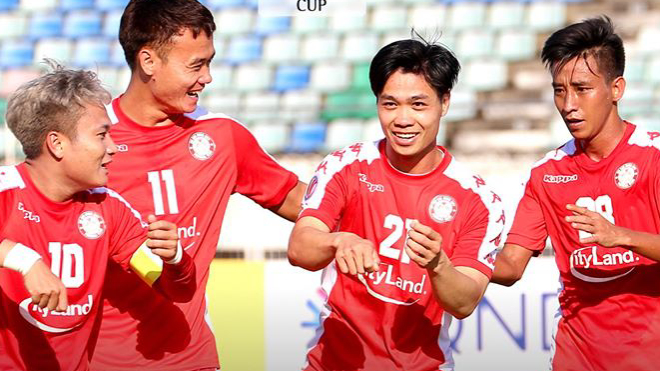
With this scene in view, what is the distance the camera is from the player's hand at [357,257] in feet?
10.9

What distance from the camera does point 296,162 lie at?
9.78m

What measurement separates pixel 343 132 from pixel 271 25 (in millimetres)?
2469

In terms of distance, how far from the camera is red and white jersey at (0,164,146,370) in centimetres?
372

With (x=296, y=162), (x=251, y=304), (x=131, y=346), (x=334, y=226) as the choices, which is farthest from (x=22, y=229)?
(x=296, y=162)

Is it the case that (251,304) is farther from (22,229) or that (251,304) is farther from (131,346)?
(22,229)

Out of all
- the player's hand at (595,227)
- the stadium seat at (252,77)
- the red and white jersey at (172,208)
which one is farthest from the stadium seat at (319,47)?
the player's hand at (595,227)

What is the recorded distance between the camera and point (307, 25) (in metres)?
12.6

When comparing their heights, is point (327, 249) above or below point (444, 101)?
below

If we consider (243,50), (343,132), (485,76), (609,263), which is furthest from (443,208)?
(243,50)

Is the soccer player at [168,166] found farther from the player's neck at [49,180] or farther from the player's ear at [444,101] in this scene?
the player's ear at [444,101]

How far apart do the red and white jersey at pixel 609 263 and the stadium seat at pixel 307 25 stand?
8413 mm

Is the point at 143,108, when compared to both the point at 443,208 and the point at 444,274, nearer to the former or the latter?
the point at 443,208

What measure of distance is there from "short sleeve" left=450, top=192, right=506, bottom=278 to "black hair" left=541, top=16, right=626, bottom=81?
0.65 metres

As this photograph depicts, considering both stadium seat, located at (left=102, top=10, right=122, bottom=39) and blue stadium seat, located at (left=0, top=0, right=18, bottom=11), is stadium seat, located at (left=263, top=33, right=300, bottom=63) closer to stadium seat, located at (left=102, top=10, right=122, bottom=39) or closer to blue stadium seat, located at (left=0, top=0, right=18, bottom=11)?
stadium seat, located at (left=102, top=10, right=122, bottom=39)
